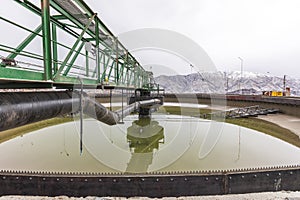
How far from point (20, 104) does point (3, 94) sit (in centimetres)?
19

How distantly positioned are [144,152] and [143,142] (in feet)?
4.77

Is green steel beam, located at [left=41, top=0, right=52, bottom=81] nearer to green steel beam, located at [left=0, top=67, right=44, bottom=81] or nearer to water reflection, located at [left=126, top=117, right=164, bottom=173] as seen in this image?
green steel beam, located at [left=0, top=67, right=44, bottom=81]

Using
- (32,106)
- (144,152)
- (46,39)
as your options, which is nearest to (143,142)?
(144,152)

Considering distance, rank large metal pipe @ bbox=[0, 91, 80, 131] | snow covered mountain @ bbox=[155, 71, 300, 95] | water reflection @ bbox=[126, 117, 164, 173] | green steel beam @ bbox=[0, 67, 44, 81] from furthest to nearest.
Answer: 1. snow covered mountain @ bbox=[155, 71, 300, 95]
2. water reflection @ bbox=[126, 117, 164, 173]
3. large metal pipe @ bbox=[0, 91, 80, 131]
4. green steel beam @ bbox=[0, 67, 44, 81]

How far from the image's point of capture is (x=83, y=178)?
327cm

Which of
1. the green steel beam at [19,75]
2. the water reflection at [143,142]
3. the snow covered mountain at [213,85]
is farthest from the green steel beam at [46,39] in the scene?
the snow covered mountain at [213,85]

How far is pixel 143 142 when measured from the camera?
343 inches

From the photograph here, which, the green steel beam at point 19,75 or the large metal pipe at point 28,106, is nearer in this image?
the green steel beam at point 19,75

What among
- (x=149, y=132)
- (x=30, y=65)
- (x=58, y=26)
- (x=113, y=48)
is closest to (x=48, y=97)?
(x=30, y=65)

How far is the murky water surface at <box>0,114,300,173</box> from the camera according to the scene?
17.9 feet

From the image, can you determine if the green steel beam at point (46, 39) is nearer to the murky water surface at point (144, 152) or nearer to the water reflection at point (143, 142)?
the murky water surface at point (144, 152)

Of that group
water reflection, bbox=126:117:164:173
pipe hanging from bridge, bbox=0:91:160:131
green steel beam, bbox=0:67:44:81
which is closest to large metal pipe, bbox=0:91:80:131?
pipe hanging from bridge, bbox=0:91:160:131

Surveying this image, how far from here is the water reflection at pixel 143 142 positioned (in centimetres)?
593

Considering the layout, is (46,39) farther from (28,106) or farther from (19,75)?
(28,106)
